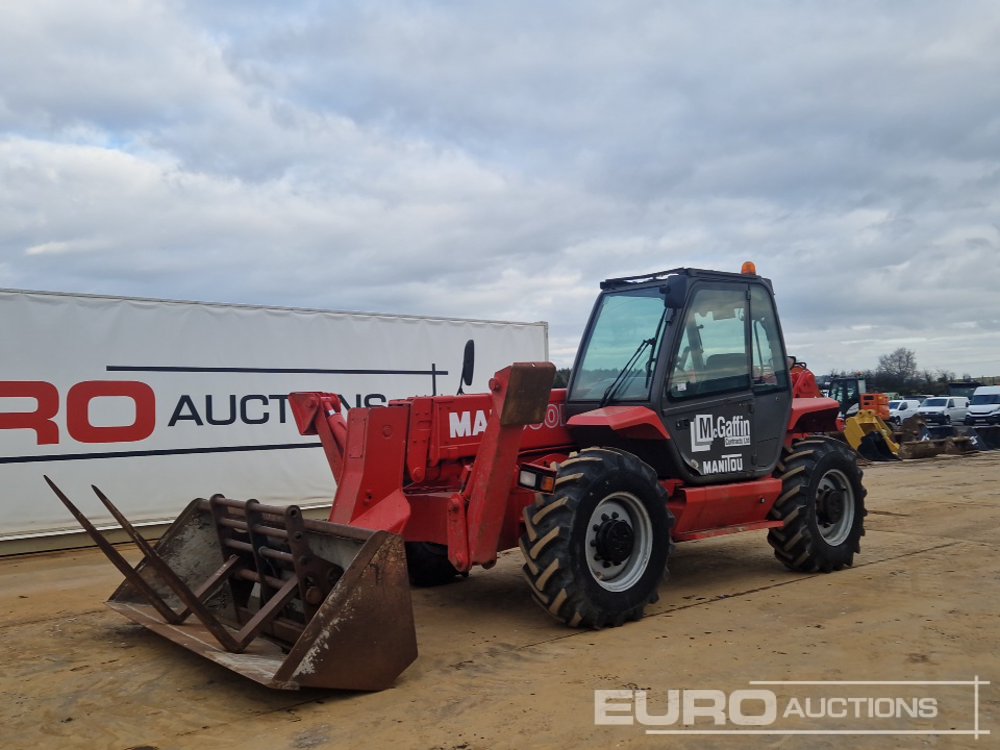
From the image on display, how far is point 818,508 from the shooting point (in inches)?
296

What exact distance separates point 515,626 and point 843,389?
1964cm

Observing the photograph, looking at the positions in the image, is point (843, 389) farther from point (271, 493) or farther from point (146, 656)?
point (146, 656)

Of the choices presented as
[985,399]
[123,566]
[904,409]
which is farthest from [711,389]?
[904,409]

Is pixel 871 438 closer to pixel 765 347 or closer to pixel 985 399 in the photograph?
pixel 985 399

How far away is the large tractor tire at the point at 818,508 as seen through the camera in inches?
283

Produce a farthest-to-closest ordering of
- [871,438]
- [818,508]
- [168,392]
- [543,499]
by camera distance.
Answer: [871,438], [168,392], [818,508], [543,499]

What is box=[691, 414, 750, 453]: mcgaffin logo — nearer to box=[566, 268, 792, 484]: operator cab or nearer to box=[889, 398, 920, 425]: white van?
box=[566, 268, 792, 484]: operator cab

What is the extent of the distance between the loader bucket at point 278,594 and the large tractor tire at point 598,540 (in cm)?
113

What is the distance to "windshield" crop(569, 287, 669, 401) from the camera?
6636 mm

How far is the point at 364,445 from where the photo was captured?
562 cm

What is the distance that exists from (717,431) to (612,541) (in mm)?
1544

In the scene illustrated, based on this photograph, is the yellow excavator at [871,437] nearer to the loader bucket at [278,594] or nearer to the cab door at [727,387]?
the cab door at [727,387]

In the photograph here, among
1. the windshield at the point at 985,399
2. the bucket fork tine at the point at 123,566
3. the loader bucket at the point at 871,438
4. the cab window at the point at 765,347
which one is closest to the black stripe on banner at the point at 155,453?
the bucket fork tine at the point at 123,566

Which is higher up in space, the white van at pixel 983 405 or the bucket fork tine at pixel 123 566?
the white van at pixel 983 405
